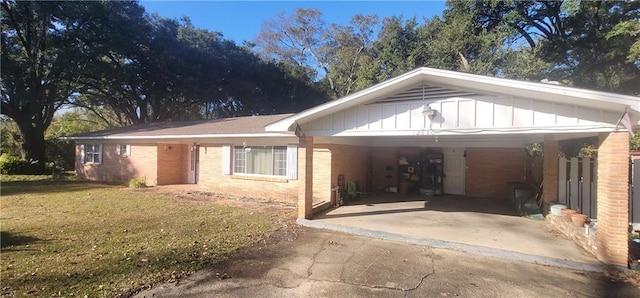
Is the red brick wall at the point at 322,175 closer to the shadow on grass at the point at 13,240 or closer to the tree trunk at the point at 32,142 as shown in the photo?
the shadow on grass at the point at 13,240

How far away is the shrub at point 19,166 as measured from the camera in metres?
18.5

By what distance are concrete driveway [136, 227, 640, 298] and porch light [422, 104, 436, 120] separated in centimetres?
279

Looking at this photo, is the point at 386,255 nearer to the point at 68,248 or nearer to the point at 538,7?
the point at 68,248

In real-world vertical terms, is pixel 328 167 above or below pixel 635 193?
above

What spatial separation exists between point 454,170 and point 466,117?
7.73m

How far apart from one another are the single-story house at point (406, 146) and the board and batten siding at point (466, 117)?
20 mm

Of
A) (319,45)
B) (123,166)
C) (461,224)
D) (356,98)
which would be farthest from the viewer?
(319,45)

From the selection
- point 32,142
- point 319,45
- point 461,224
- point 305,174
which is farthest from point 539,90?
point 319,45

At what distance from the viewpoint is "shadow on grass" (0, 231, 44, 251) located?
577 centimetres

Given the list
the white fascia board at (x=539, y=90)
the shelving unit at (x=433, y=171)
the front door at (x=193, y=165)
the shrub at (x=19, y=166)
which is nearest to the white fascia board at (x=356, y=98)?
the white fascia board at (x=539, y=90)

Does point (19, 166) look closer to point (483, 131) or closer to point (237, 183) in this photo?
point (237, 183)

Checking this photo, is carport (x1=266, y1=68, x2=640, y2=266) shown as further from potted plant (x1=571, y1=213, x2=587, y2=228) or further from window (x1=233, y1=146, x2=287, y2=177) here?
window (x1=233, y1=146, x2=287, y2=177)

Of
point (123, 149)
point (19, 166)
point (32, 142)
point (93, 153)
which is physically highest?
point (32, 142)

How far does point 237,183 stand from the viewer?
1264cm
